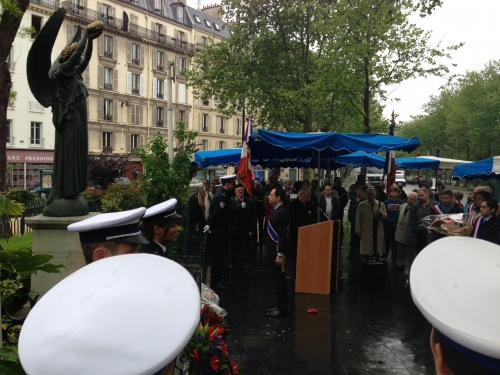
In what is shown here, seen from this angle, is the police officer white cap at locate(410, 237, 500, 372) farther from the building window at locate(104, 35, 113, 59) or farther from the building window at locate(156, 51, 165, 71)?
the building window at locate(156, 51, 165, 71)

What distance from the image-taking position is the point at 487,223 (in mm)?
6961

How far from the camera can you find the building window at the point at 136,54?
50259mm

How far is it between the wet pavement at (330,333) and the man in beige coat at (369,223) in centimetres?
106

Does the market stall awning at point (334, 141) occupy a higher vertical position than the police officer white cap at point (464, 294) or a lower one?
higher

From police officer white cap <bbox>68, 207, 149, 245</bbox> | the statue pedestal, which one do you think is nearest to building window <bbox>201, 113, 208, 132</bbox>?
the statue pedestal

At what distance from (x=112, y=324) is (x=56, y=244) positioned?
5.68 m

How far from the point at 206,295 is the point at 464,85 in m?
55.9

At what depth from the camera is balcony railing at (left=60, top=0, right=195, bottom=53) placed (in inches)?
1746

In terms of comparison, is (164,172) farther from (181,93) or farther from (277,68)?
(181,93)

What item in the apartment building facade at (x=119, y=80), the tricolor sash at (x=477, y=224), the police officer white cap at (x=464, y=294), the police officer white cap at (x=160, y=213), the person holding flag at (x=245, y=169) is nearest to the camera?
the police officer white cap at (x=464, y=294)

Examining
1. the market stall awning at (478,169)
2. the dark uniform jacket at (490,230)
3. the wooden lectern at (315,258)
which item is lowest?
the wooden lectern at (315,258)

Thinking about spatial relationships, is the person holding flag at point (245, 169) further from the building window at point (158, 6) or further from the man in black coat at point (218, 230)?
the building window at point (158, 6)

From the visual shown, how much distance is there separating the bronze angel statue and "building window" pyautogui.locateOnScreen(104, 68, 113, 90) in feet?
142

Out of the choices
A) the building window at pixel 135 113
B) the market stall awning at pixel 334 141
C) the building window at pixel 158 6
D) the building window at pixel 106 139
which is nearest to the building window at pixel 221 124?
the building window at pixel 135 113
